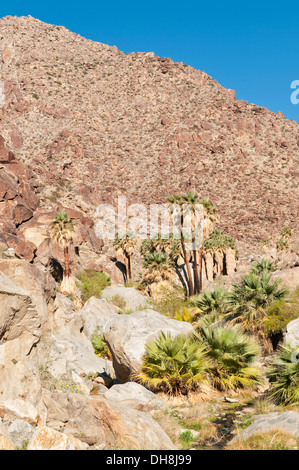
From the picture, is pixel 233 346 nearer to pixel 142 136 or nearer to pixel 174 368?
pixel 174 368

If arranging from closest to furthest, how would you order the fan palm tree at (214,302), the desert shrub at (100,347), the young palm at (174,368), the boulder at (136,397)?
1. the boulder at (136,397)
2. the young palm at (174,368)
3. the fan palm tree at (214,302)
4. the desert shrub at (100,347)

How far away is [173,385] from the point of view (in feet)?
41.4

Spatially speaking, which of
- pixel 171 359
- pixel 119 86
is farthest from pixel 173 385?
pixel 119 86

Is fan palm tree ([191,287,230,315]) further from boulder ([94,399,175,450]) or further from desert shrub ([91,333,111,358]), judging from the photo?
boulder ([94,399,175,450])

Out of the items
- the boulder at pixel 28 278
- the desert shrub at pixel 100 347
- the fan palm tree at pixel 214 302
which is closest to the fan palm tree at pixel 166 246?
the fan palm tree at pixel 214 302

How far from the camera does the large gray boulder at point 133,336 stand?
13.7 m

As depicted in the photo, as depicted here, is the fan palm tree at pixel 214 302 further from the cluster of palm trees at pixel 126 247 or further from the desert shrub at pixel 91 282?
the cluster of palm trees at pixel 126 247

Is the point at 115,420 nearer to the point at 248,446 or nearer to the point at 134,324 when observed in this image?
the point at 248,446

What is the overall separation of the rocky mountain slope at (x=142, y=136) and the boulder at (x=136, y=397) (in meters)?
59.7

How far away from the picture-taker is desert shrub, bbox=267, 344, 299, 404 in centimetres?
1030

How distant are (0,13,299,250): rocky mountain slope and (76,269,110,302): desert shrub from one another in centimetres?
2099

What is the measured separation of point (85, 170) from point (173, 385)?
79.5 meters

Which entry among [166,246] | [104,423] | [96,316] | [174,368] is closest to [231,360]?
[174,368]
